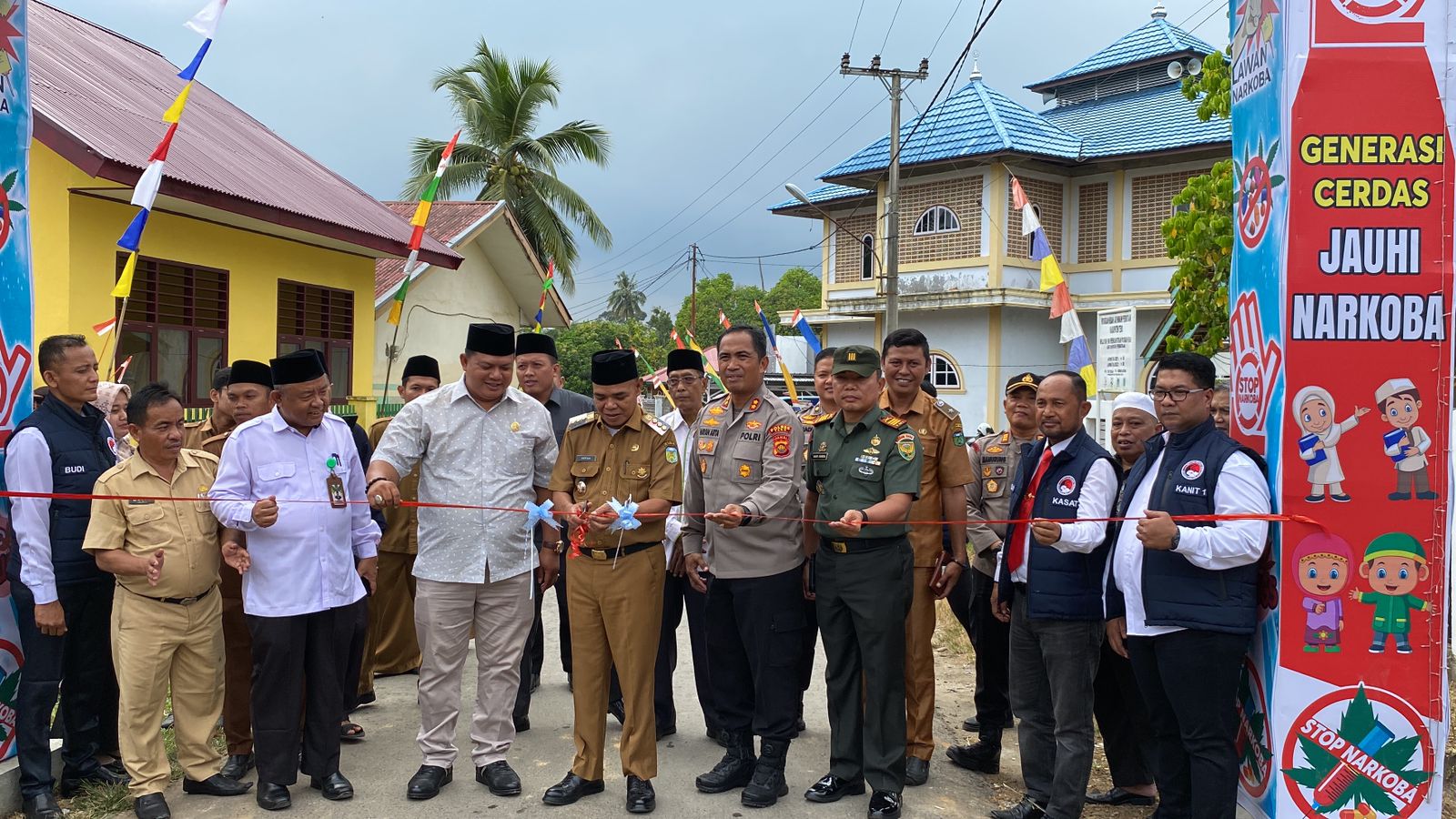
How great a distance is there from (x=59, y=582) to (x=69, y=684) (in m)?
0.52

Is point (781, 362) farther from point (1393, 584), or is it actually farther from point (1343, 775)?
point (1343, 775)

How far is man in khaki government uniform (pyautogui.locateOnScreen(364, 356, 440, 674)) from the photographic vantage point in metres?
6.45

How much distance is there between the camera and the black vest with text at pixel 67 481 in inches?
177

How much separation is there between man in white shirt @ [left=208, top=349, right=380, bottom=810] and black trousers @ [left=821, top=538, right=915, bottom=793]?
2222mm

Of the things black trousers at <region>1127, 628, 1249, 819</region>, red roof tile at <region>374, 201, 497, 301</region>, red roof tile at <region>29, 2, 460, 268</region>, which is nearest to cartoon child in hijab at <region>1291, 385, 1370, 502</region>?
black trousers at <region>1127, 628, 1249, 819</region>

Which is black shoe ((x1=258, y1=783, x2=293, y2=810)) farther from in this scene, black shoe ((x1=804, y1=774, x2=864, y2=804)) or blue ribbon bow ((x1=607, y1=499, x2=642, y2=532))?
black shoe ((x1=804, y1=774, x2=864, y2=804))

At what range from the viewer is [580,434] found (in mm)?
4953

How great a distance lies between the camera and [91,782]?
470 centimetres

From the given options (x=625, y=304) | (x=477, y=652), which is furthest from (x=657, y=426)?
(x=625, y=304)

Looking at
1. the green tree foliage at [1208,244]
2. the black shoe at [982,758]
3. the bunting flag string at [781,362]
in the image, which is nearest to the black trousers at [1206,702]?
the black shoe at [982,758]

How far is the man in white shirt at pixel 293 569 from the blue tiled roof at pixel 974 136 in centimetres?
1910

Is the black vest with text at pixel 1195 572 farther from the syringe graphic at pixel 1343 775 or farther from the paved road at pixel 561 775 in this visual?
the paved road at pixel 561 775

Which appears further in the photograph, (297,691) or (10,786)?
(297,691)

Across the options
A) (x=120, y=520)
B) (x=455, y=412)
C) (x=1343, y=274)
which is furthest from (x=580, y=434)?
(x=1343, y=274)
